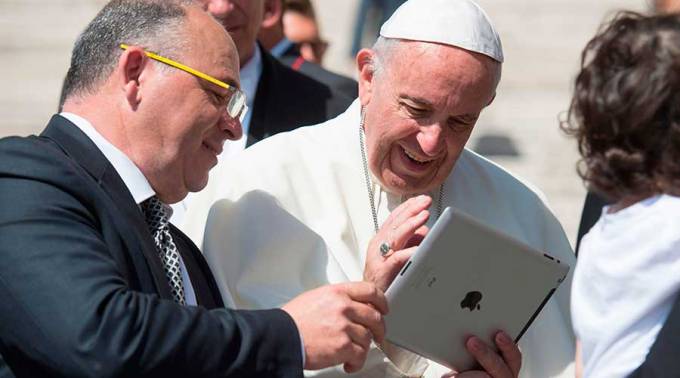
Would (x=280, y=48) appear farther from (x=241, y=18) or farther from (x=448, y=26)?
(x=448, y=26)

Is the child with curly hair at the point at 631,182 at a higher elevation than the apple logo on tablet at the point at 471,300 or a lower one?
higher

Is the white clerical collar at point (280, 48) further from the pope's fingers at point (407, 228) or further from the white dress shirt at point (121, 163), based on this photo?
the white dress shirt at point (121, 163)

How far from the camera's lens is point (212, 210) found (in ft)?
13.7

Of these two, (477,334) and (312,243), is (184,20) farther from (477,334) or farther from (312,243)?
(477,334)

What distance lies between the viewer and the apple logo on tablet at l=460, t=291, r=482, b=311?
3715mm

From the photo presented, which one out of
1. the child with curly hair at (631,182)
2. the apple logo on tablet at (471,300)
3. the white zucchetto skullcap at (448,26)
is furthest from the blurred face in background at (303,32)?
the child with curly hair at (631,182)

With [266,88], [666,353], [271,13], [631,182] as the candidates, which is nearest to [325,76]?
[271,13]

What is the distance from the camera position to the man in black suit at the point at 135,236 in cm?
308

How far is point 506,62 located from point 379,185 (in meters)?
6.20

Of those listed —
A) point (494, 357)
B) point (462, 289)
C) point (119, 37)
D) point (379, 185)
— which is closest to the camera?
point (119, 37)

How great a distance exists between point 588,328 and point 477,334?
2.90 feet

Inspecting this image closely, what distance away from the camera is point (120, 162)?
137 inches

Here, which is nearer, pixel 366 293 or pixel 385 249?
pixel 366 293

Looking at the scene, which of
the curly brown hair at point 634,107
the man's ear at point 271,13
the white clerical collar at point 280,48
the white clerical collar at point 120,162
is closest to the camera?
the curly brown hair at point 634,107
